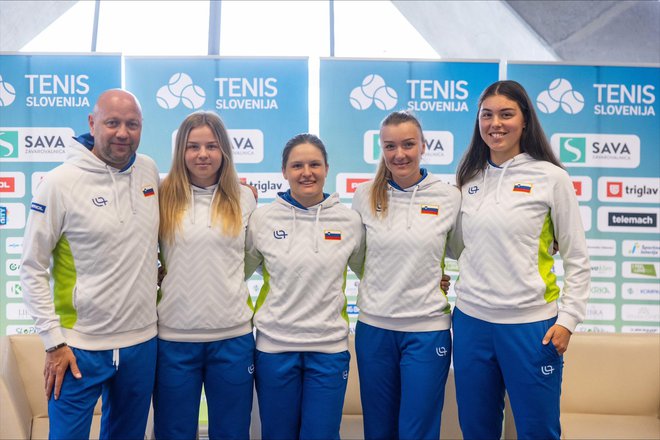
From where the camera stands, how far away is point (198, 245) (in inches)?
90.2

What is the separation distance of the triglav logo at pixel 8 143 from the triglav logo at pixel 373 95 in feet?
7.67

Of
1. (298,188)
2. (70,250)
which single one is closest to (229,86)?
(298,188)

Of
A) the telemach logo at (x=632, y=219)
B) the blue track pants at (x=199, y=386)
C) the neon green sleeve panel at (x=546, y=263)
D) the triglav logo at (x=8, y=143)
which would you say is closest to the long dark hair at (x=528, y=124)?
the neon green sleeve panel at (x=546, y=263)

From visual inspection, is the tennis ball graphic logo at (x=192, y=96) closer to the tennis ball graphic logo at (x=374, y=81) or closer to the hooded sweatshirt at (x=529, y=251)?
the tennis ball graphic logo at (x=374, y=81)

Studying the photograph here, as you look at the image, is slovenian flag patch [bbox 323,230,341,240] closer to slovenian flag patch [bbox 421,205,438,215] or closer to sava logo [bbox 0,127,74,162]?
slovenian flag patch [bbox 421,205,438,215]

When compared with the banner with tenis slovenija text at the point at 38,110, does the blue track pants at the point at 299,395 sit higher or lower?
lower

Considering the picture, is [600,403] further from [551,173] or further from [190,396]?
[190,396]

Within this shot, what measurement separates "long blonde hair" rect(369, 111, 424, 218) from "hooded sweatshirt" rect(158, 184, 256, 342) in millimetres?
594

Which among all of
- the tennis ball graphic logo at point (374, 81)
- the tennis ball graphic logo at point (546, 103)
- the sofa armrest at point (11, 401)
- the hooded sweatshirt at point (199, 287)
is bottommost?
the sofa armrest at point (11, 401)

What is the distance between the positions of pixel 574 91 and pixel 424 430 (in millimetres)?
2896

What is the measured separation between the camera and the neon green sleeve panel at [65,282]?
7.14 ft

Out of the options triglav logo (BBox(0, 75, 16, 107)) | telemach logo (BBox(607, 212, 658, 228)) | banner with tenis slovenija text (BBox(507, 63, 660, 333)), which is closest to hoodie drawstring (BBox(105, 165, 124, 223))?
triglav logo (BBox(0, 75, 16, 107))

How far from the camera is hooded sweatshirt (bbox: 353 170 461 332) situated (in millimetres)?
2346

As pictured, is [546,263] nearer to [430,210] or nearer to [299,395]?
[430,210]
